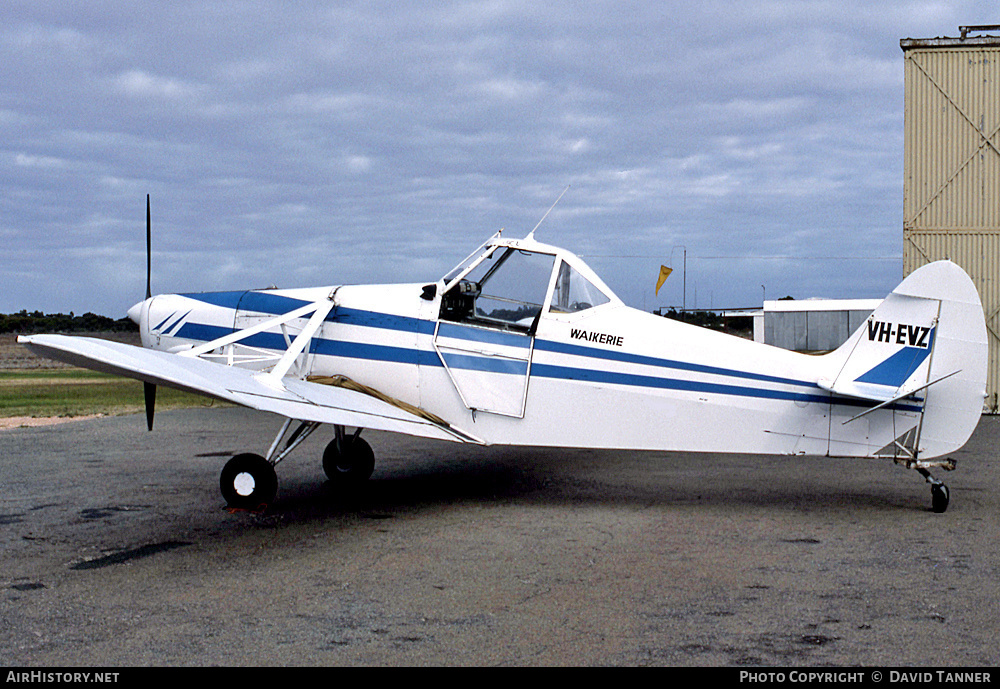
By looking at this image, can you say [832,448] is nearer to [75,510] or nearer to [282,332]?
[282,332]

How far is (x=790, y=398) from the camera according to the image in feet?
25.0

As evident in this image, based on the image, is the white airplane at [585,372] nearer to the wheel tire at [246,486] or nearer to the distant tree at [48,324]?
the wheel tire at [246,486]

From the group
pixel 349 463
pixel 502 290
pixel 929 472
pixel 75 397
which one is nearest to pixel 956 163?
pixel 929 472

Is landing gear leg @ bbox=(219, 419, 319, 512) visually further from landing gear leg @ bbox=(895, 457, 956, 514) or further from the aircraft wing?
landing gear leg @ bbox=(895, 457, 956, 514)

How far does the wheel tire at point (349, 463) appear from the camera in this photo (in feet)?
30.7

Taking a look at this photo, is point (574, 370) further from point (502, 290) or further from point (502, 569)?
point (502, 569)

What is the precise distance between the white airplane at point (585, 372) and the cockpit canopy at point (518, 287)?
1 centimetres

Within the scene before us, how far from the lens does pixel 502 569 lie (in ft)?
19.0

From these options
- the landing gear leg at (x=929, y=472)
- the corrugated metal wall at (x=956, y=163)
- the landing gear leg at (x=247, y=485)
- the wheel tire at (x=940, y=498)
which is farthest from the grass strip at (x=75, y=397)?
the corrugated metal wall at (x=956, y=163)

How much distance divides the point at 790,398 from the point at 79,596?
6062 millimetres

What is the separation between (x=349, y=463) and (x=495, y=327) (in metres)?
→ 2.60

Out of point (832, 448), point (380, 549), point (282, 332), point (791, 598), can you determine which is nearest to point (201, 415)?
point (282, 332)

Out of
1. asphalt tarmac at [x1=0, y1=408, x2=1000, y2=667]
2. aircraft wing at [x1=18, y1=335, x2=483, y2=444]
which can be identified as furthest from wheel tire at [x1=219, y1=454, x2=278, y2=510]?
aircraft wing at [x1=18, y1=335, x2=483, y2=444]

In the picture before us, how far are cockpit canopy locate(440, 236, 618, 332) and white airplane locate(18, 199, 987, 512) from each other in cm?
1
